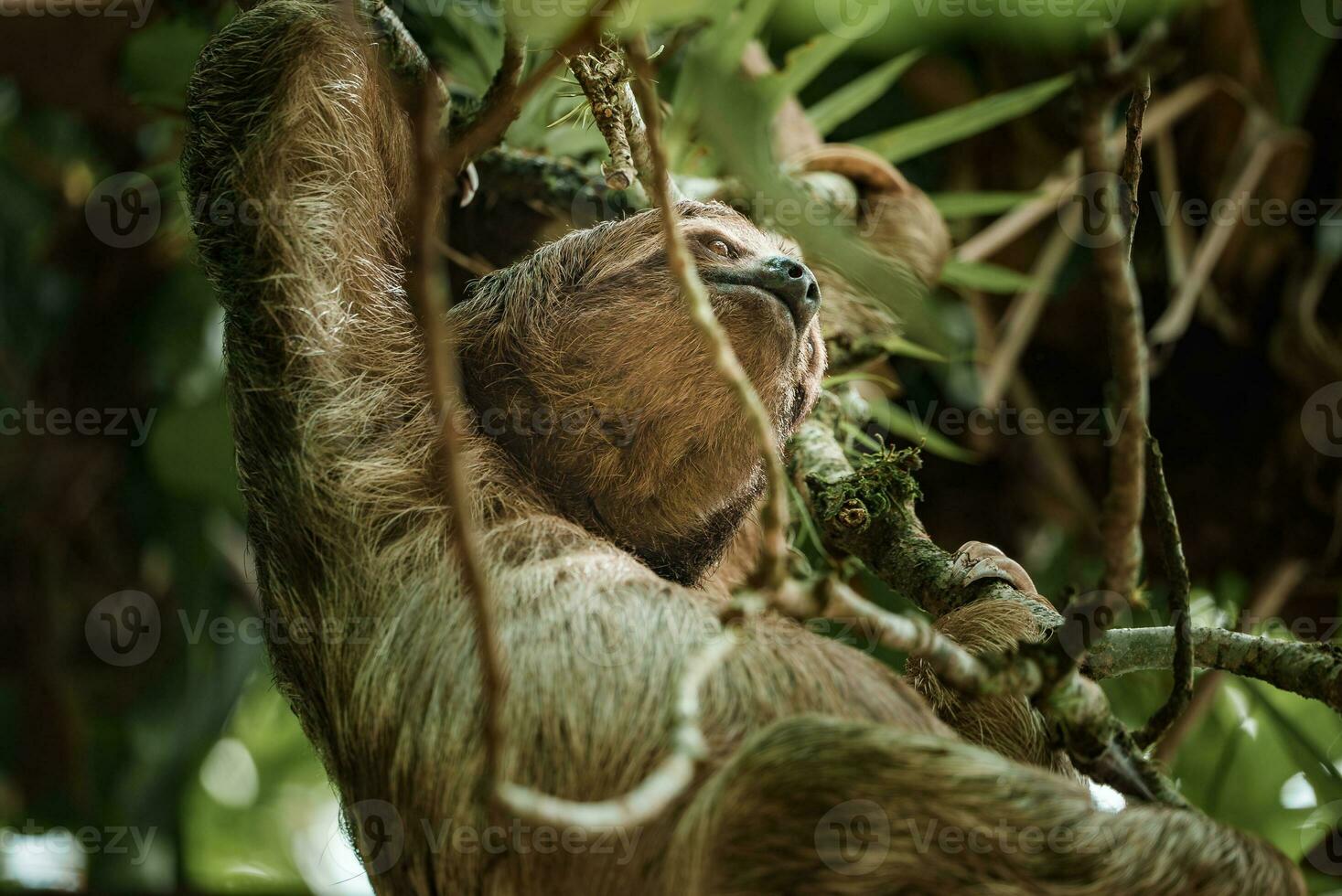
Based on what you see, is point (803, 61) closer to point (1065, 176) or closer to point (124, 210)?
point (1065, 176)

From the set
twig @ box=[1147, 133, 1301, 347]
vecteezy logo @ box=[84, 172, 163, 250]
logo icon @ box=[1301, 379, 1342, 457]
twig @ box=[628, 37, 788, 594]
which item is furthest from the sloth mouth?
logo icon @ box=[1301, 379, 1342, 457]

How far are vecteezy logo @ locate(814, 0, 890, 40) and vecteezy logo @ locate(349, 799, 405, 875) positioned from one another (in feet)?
16.7

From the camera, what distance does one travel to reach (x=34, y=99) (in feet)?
30.7

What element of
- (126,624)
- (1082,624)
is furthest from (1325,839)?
(126,624)

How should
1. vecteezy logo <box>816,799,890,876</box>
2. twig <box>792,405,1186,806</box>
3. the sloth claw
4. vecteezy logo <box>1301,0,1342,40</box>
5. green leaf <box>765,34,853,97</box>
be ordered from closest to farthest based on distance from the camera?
twig <box>792,405,1186,806</box> < vecteezy logo <box>816,799,890,876</box> < the sloth claw < green leaf <box>765,34,853,97</box> < vecteezy logo <box>1301,0,1342,40</box>

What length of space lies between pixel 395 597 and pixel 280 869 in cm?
695

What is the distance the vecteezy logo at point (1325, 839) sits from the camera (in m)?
6.34

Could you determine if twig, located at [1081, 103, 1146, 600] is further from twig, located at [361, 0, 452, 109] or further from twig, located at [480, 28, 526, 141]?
twig, located at [361, 0, 452, 109]

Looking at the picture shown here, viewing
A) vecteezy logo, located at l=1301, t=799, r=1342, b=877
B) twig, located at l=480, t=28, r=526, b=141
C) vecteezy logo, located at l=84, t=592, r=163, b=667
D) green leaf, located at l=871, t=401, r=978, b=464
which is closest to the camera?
twig, located at l=480, t=28, r=526, b=141

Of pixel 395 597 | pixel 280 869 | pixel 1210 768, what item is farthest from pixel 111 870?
pixel 1210 768

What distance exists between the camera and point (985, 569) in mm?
4965

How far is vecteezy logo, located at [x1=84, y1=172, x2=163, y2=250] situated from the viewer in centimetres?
880

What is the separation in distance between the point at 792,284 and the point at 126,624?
8.39 metres

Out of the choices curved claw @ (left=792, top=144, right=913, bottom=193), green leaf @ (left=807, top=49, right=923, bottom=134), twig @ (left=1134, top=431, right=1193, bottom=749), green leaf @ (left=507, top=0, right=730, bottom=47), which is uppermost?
green leaf @ (left=507, top=0, right=730, bottom=47)
